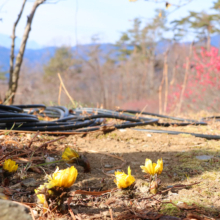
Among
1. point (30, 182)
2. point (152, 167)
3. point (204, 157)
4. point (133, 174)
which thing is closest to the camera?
point (152, 167)

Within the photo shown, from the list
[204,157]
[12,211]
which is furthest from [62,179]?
[204,157]

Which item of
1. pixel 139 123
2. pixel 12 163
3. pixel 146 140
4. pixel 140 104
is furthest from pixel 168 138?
pixel 140 104

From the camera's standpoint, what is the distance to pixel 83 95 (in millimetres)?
29812

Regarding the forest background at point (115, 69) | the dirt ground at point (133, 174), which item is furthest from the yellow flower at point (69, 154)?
the forest background at point (115, 69)

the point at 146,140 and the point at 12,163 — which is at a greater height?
the point at 12,163

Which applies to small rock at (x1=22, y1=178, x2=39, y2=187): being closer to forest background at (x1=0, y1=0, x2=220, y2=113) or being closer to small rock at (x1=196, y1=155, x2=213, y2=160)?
small rock at (x1=196, y1=155, x2=213, y2=160)

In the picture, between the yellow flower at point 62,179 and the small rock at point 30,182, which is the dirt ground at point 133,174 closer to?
the small rock at point 30,182

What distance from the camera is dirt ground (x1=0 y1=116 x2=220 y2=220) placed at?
1.05m

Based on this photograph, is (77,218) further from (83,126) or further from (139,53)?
(139,53)

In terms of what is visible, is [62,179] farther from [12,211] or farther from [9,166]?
[9,166]

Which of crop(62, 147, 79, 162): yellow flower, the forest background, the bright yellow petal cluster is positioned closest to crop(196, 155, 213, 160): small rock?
the bright yellow petal cluster

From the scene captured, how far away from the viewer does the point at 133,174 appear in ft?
4.93

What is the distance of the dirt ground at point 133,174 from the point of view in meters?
1.05

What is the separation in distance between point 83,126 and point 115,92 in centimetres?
2670
